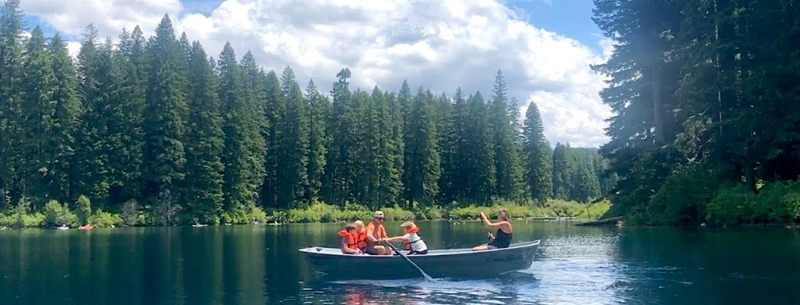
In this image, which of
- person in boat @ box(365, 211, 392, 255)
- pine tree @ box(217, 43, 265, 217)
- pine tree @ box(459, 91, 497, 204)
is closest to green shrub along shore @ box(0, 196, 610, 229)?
pine tree @ box(217, 43, 265, 217)

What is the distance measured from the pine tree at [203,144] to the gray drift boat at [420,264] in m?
48.2

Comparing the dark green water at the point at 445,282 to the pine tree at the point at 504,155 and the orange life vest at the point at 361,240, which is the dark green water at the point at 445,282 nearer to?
the orange life vest at the point at 361,240

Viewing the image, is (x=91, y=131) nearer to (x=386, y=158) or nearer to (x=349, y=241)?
(x=386, y=158)

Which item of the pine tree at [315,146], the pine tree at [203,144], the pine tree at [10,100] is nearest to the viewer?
the pine tree at [10,100]

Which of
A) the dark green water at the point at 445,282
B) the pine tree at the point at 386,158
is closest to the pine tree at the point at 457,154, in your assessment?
the pine tree at the point at 386,158

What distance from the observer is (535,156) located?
347 ft

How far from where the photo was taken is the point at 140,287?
72.0 ft

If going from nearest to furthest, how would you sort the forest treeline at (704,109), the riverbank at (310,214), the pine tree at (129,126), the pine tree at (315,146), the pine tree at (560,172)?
the forest treeline at (704,109) < the riverbank at (310,214) < the pine tree at (129,126) < the pine tree at (315,146) < the pine tree at (560,172)

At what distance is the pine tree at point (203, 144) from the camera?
70.4 m

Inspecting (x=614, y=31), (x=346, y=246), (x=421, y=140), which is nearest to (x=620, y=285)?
(x=346, y=246)

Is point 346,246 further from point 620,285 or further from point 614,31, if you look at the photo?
point 614,31

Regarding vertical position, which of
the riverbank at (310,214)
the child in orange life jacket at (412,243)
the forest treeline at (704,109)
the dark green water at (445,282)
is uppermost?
the forest treeline at (704,109)

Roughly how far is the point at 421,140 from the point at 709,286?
248ft

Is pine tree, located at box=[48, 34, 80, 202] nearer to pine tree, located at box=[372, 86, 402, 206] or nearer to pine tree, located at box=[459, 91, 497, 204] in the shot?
pine tree, located at box=[372, 86, 402, 206]
